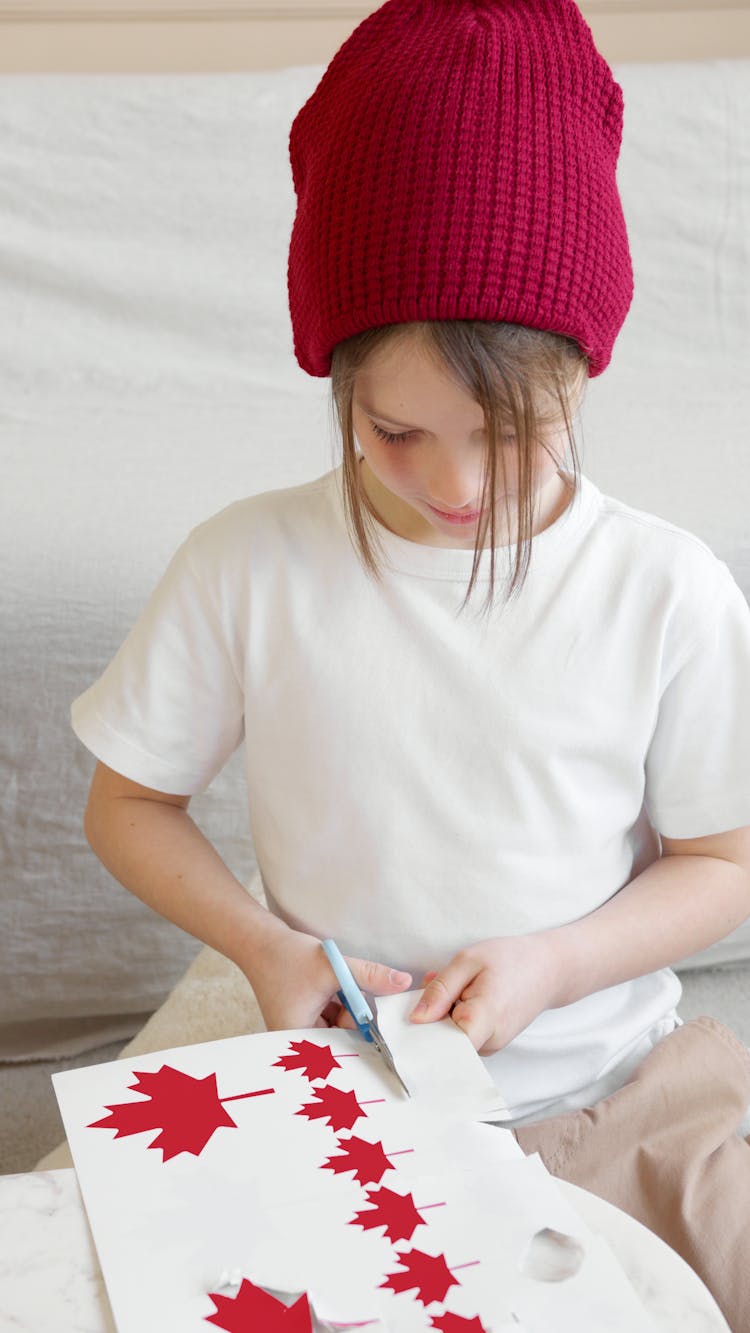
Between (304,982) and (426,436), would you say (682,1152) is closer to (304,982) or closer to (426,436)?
(304,982)

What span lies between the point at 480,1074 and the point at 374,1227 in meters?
0.11

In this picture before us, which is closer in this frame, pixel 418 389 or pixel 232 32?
pixel 418 389

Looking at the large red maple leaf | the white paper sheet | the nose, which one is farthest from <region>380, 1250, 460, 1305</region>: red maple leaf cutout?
the nose

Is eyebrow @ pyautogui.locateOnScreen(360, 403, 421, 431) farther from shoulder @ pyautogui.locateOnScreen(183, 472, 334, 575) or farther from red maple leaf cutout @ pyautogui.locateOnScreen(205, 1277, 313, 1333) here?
red maple leaf cutout @ pyautogui.locateOnScreen(205, 1277, 313, 1333)

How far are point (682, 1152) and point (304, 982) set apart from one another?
22 centimetres

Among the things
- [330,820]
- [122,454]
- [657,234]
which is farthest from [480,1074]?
[657,234]

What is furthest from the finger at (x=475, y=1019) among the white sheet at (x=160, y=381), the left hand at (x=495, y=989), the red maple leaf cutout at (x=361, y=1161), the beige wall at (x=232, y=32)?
the beige wall at (x=232, y=32)

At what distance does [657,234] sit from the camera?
1.72m

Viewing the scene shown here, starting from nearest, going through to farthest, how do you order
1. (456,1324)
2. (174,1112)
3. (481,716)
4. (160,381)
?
(456,1324)
(174,1112)
(481,716)
(160,381)

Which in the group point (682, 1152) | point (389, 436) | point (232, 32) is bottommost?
point (682, 1152)

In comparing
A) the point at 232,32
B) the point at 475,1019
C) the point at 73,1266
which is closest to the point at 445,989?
the point at 475,1019

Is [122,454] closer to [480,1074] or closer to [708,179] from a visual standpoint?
[708,179]

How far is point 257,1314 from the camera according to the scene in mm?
465

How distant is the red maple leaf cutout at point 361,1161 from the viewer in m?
0.53
